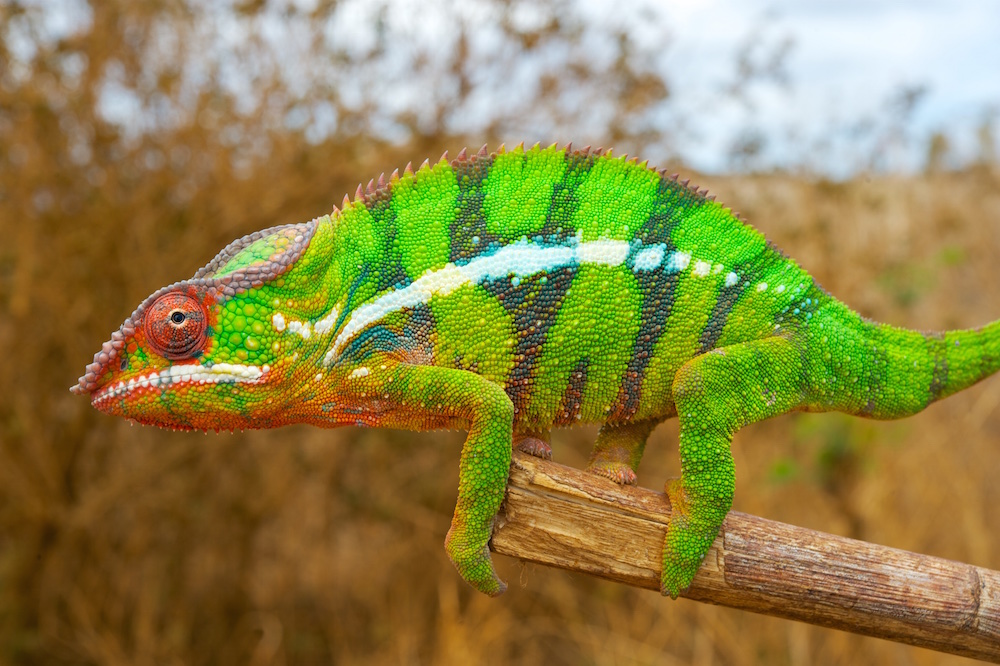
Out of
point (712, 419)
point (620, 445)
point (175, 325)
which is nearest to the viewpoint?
point (175, 325)

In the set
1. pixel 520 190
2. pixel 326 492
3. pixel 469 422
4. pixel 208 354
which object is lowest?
pixel 326 492

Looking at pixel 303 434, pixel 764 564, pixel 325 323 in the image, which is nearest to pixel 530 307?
pixel 325 323

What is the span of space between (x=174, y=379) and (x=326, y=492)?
4.04m

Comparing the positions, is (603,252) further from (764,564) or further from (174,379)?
(174,379)

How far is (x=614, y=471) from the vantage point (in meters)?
1.94

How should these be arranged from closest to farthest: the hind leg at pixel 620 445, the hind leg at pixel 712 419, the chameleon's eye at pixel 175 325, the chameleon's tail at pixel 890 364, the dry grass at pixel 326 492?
the chameleon's eye at pixel 175 325 < the hind leg at pixel 712 419 < the chameleon's tail at pixel 890 364 < the hind leg at pixel 620 445 < the dry grass at pixel 326 492

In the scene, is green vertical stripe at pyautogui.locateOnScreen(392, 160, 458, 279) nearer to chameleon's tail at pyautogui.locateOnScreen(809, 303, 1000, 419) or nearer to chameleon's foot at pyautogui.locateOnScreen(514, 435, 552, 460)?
chameleon's foot at pyautogui.locateOnScreen(514, 435, 552, 460)

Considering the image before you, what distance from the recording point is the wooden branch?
1797mm

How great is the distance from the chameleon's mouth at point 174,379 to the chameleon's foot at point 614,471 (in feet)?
2.80

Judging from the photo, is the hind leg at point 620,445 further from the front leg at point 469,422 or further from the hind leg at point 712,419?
the front leg at point 469,422

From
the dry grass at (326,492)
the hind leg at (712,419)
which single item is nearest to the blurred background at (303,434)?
the dry grass at (326,492)

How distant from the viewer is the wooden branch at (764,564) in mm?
1797

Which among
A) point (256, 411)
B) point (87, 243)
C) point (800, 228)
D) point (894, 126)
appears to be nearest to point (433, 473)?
point (87, 243)

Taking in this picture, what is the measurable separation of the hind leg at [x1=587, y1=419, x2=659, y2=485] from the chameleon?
194 mm
